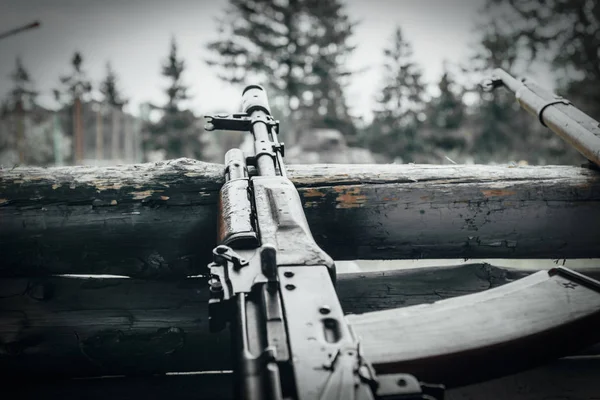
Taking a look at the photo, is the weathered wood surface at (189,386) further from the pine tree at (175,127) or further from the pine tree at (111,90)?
the pine tree at (111,90)

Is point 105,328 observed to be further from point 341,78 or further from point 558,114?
point 341,78

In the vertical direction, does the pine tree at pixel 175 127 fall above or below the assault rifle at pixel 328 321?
above

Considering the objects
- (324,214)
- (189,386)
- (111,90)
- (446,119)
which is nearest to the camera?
(189,386)

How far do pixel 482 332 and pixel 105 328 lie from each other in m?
2.07

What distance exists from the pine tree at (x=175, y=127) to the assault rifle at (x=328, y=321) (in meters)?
21.0

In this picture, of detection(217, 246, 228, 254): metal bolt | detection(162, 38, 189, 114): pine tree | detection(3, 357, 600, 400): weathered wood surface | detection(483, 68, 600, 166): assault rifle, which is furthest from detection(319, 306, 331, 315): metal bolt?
detection(162, 38, 189, 114): pine tree

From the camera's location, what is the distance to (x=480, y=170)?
10.1ft

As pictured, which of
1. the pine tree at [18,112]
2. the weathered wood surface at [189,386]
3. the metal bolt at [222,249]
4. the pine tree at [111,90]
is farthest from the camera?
the pine tree at [111,90]

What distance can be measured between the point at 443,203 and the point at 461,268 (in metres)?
0.47

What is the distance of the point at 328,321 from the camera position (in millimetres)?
1604

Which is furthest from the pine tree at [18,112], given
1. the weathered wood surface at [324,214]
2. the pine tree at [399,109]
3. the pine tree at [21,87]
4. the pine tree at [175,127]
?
the weathered wood surface at [324,214]

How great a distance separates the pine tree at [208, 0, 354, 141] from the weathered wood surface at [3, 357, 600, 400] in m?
23.3

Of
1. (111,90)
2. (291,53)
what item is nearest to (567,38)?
(291,53)

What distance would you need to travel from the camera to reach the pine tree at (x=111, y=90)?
31.5m
